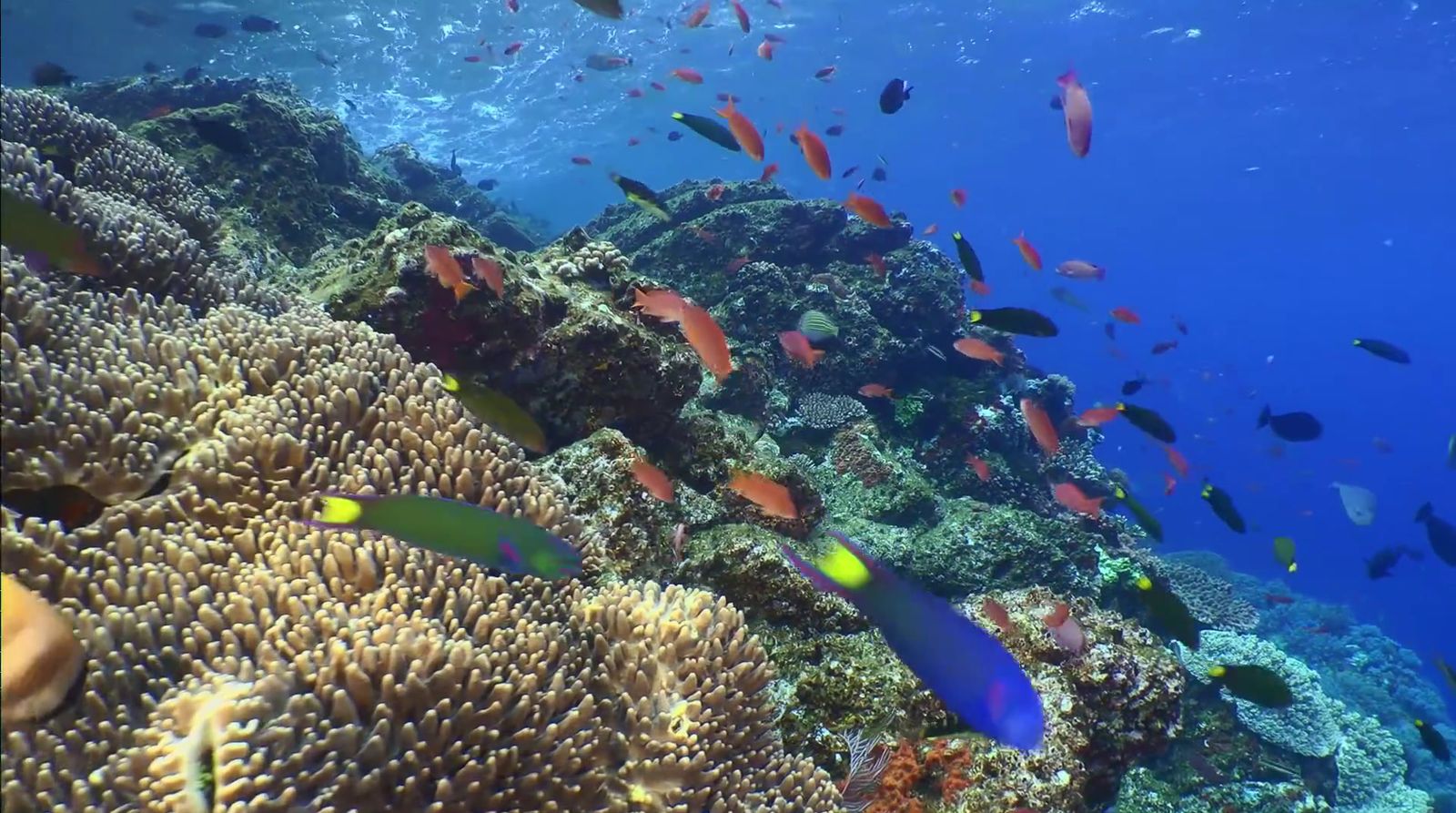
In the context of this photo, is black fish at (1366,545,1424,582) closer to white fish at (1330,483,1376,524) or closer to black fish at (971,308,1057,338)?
white fish at (1330,483,1376,524)

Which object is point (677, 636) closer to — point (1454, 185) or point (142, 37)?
point (142, 37)

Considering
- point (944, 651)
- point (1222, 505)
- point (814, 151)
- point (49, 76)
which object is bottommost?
point (1222, 505)

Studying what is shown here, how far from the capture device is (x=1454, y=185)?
39.7 metres

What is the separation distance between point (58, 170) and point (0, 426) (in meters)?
3.99

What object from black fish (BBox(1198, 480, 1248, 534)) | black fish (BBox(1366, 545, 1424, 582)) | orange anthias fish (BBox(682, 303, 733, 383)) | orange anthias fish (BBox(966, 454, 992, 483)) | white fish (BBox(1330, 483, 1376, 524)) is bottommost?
white fish (BBox(1330, 483, 1376, 524))

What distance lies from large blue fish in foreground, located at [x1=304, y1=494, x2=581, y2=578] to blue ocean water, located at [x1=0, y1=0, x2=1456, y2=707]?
59.9 ft

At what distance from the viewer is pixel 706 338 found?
4.22m

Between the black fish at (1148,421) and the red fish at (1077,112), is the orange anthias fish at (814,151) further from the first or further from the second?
the black fish at (1148,421)

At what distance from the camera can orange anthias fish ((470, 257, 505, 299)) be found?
4195 mm

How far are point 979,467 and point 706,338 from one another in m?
5.83

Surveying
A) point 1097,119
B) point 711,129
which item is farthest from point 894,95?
point 1097,119

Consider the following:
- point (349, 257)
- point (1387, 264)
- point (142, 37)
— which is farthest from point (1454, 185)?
point (142, 37)

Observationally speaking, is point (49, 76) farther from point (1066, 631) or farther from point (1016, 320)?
point (1066, 631)

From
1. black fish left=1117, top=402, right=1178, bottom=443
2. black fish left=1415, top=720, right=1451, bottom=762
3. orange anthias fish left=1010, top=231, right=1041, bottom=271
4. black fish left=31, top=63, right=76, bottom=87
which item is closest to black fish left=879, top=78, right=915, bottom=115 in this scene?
orange anthias fish left=1010, top=231, right=1041, bottom=271
